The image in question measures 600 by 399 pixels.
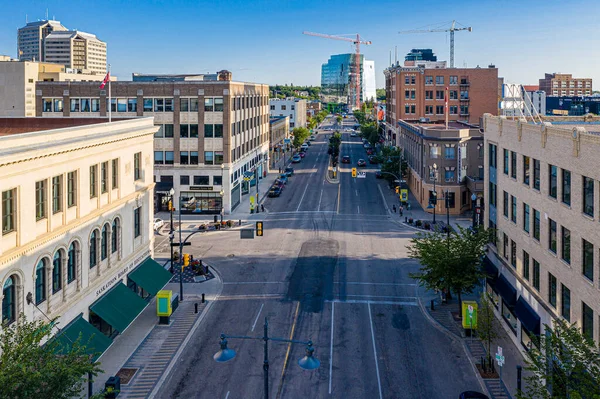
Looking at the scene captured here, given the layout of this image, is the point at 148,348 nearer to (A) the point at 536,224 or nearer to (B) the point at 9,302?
(B) the point at 9,302

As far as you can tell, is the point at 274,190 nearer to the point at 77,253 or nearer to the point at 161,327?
the point at 161,327

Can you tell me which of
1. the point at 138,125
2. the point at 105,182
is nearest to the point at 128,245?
the point at 105,182

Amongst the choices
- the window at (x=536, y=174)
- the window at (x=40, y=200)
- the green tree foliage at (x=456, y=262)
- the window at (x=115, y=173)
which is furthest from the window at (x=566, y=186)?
the window at (x=115, y=173)

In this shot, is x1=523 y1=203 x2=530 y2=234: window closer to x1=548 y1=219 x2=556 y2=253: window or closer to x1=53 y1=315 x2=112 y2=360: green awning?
x1=548 y1=219 x2=556 y2=253: window

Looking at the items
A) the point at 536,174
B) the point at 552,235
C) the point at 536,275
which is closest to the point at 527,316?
the point at 536,275

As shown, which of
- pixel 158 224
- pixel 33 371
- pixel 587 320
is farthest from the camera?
pixel 158 224

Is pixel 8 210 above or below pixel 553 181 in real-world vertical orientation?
below

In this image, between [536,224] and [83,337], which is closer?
[83,337]

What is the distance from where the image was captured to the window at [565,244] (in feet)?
82.8

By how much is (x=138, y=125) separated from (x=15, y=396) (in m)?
24.5

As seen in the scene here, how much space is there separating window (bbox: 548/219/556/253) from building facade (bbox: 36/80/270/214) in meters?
49.7

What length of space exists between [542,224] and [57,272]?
24.3 m

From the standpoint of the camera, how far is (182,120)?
71.8 meters

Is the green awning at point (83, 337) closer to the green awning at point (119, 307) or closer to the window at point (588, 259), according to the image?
the green awning at point (119, 307)
